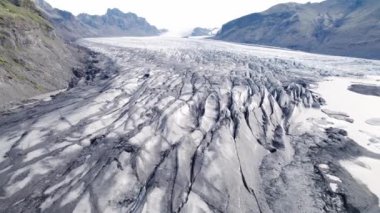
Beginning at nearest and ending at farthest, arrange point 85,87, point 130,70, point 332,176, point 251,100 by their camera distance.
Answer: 1. point 332,176
2. point 251,100
3. point 85,87
4. point 130,70

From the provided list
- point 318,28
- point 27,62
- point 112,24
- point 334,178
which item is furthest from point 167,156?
point 112,24

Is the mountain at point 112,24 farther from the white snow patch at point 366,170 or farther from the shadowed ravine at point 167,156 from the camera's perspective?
the white snow patch at point 366,170

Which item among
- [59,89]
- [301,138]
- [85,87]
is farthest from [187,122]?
[59,89]

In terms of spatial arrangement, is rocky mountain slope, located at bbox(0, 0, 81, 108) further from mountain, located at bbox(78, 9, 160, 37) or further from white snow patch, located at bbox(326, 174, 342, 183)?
mountain, located at bbox(78, 9, 160, 37)

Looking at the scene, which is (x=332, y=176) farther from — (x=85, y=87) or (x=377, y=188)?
(x=85, y=87)

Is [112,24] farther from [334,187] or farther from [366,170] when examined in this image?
[334,187]

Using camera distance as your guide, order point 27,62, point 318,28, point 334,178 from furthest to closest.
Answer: point 318,28 → point 27,62 → point 334,178
